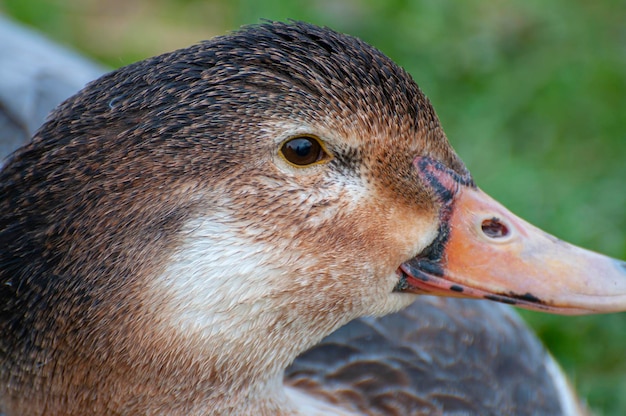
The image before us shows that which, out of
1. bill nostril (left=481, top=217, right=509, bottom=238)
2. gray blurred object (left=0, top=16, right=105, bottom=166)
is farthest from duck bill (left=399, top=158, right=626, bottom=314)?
gray blurred object (left=0, top=16, right=105, bottom=166)

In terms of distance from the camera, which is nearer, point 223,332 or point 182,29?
point 223,332

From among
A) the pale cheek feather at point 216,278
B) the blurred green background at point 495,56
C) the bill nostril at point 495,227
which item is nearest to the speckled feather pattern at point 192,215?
the pale cheek feather at point 216,278

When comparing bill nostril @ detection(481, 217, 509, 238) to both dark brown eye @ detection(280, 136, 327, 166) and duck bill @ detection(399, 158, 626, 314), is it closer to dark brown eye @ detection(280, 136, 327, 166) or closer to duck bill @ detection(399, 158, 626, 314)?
duck bill @ detection(399, 158, 626, 314)

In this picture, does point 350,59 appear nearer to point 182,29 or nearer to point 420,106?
point 420,106

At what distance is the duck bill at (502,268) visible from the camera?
7.30ft

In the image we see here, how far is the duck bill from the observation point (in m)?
2.22

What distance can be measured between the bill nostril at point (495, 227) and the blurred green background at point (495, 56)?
2.11 m

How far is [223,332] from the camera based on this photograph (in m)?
2.08

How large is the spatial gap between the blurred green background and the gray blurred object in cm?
65

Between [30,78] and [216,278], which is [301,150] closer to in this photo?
[216,278]

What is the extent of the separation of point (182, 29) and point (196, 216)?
341cm

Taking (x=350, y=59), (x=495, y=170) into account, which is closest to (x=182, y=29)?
(x=495, y=170)

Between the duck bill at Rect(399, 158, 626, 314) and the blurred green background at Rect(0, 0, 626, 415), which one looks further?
the blurred green background at Rect(0, 0, 626, 415)

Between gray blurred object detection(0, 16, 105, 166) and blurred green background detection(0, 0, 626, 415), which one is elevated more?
blurred green background detection(0, 0, 626, 415)
